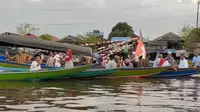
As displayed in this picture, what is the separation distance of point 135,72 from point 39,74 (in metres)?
5.53

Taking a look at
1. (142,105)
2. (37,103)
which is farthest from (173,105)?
(37,103)

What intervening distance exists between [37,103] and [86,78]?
8670mm

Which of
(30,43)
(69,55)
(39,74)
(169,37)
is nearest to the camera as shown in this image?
(39,74)

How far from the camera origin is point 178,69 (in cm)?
2028

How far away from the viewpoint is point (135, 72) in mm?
19062

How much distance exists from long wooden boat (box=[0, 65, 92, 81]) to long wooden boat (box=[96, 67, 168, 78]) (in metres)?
2.30

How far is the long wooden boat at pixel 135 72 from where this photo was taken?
731 inches

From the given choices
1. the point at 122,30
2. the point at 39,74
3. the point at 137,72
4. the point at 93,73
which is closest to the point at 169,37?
the point at 122,30

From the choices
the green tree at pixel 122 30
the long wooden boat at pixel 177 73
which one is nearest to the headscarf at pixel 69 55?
the long wooden boat at pixel 177 73

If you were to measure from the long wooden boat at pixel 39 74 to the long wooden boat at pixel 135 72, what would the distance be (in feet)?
7.55

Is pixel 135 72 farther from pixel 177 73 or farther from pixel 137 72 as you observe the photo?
pixel 177 73

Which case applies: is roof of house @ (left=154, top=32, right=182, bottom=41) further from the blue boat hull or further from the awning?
the awning

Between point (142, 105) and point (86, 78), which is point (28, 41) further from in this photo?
point (142, 105)

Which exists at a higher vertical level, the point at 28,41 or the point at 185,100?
→ the point at 28,41
